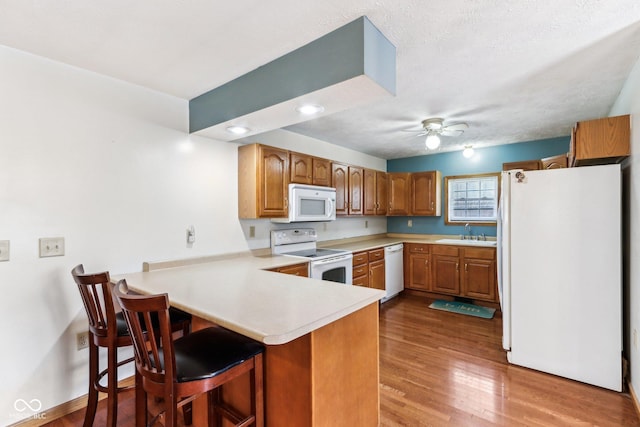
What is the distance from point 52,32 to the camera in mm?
1688

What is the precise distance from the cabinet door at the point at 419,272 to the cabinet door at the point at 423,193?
753 millimetres

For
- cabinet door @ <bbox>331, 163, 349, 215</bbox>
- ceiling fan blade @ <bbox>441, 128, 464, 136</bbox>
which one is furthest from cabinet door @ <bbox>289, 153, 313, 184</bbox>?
ceiling fan blade @ <bbox>441, 128, 464, 136</bbox>

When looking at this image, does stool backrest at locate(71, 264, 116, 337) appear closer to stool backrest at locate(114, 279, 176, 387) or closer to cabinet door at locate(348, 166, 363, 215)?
stool backrest at locate(114, 279, 176, 387)

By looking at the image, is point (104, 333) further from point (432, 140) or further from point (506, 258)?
point (432, 140)

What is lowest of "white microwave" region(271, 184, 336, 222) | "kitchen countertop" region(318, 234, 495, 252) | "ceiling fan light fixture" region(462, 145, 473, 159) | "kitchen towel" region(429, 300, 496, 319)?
"kitchen towel" region(429, 300, 496, 319)

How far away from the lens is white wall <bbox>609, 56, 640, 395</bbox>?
1.98m

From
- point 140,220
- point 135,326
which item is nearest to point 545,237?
point 135,326

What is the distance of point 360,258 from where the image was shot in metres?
3.81

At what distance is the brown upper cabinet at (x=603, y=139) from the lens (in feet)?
6.98

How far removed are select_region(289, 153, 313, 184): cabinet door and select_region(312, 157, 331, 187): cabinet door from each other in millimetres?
77

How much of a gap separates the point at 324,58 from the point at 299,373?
1647 mm

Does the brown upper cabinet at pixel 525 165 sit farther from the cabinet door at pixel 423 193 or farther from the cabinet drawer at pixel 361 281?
Answer: the cabinet drawer at pixel 361 281

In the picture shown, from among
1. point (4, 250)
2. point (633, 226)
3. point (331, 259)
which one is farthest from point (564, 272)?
point (4, 250)

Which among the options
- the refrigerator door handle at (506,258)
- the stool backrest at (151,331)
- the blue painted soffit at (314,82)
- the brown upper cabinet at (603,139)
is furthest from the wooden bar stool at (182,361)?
the brown upper cabinet at (603,139)
